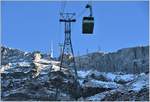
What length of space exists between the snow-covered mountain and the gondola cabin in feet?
92.6

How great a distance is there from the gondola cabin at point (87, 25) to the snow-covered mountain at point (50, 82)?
28226mm

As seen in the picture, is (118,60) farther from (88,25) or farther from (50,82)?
(88,25)

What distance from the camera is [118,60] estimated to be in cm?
10744

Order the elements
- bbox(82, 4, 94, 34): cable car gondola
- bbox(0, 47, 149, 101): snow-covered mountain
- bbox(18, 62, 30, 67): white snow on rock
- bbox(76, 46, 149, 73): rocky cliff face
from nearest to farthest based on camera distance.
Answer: bbox(82, 4, 94, 34): cable car gondola
bbox(0, 47, 149, 101): snow-covered mountain
bbox(18, 62, 30, 67): white snow on rock
bbox(76, 46, 149, 73): rocky cliff face

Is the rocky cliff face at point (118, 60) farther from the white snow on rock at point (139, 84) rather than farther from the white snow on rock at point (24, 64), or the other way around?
the white snow on rock at point (139, 84)

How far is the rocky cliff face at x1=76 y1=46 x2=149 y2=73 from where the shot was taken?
104m

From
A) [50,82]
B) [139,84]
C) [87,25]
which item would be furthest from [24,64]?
[87,25]

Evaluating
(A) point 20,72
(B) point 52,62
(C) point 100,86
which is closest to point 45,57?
(B) point 52,62

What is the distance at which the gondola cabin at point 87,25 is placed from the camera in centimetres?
1545

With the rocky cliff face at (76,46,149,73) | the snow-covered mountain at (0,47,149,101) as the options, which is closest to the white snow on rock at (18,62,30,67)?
the snow-covered mountain at (0,47,149,101)

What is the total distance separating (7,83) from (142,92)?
95.2 ft

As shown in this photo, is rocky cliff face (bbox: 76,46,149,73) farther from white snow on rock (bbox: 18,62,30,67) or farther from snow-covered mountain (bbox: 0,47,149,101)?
white snow on rock (bbox: 18,62,30,67)

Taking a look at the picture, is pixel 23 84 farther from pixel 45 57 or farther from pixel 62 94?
pixel 45 57

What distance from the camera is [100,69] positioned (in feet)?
340
